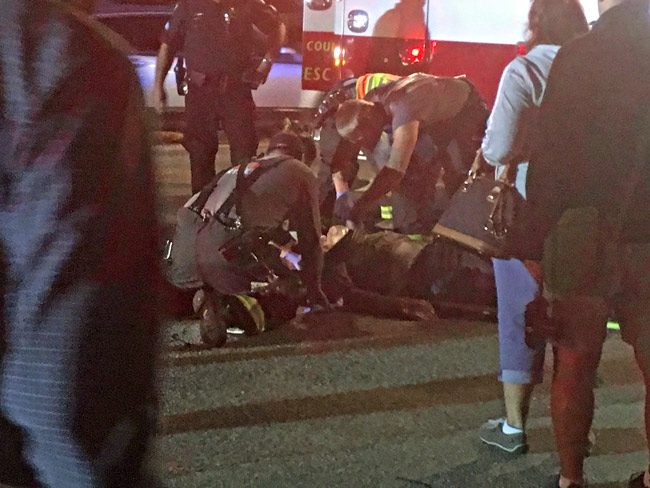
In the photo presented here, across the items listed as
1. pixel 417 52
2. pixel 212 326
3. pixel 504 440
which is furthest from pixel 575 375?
pixel 417 52

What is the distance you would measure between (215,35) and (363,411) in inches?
111

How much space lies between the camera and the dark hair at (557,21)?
11.0 feet

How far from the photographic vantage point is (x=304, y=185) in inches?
179

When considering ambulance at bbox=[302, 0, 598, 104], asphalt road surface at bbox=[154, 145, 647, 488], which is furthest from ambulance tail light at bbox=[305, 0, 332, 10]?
asphalt road surface at bbox=[154, 145, 647, 488]

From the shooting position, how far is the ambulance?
6.27 m

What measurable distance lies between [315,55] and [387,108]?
1.83m

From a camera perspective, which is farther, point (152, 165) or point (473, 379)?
point (473, 379)

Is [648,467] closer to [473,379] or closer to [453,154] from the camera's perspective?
[473,379]

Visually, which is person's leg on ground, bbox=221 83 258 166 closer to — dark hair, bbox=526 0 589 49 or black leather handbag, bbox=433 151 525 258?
black leather handbag, bbox=433 151 525 258

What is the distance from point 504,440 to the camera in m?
3.57

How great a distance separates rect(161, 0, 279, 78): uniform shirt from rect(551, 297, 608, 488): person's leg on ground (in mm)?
3372

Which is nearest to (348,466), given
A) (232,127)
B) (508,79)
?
(508,79)

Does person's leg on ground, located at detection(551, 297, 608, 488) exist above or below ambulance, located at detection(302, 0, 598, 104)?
below

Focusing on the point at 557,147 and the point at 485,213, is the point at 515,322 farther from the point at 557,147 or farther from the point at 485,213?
the point at 557,147
